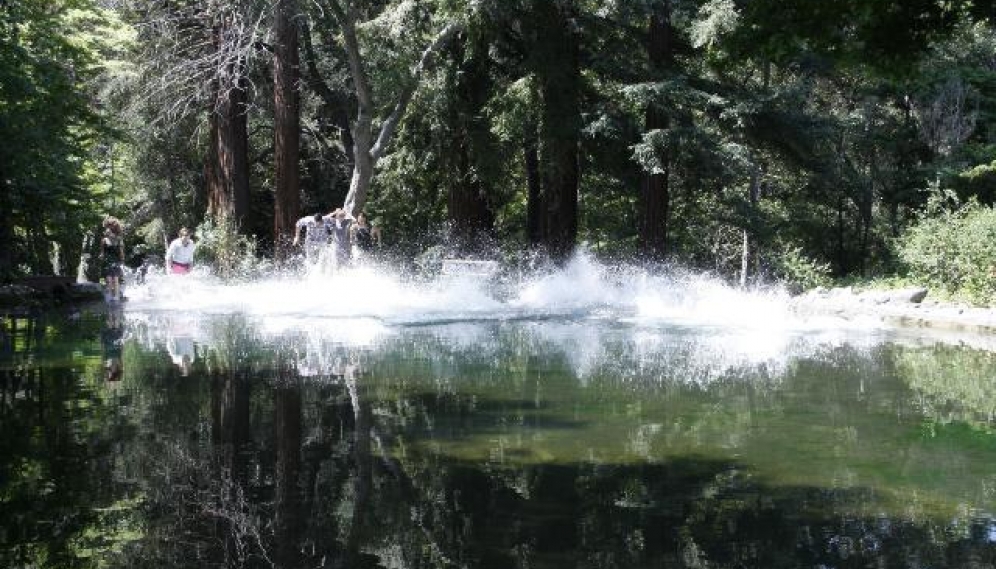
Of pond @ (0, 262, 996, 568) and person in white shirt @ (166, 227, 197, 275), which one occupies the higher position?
person in white shirt @ (166, 227, 197, 275)

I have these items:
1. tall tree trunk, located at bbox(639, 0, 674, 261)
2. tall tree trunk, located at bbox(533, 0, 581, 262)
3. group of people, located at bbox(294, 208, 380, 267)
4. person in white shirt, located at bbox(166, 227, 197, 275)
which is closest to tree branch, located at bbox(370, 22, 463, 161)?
tall tree trunk, located at bbox(533, 0, 581, 262)

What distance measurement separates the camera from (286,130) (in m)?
27.0

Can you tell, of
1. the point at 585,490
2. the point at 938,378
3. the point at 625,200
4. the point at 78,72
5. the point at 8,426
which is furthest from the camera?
the point at 625,200

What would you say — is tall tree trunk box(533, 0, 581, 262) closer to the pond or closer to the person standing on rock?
the person standing on rock

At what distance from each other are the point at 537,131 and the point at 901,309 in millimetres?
9747

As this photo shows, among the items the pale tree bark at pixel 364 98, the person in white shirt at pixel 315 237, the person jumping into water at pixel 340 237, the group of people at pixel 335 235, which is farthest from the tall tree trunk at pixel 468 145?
the person in white shirt at pixel 315 237

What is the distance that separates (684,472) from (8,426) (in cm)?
503

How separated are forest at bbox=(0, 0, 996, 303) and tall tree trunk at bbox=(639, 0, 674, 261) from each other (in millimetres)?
62

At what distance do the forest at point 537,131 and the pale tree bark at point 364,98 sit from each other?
86 mm

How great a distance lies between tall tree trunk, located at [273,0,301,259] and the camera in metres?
26.3

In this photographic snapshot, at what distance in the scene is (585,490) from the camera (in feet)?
20.6

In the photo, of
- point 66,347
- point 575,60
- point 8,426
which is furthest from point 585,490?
point 575,60

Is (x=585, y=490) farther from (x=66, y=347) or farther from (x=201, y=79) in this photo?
(x=201, y=79)

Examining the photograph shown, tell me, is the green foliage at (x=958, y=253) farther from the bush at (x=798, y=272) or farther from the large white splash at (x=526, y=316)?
the large white splash at (x=526, y=316)
